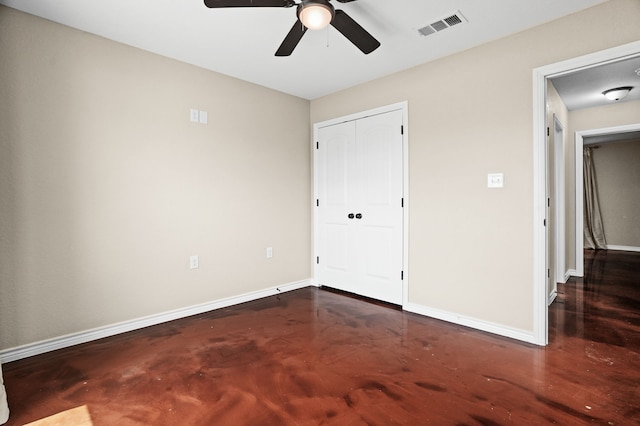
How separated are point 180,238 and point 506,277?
306 cm

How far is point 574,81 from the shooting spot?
3.60 metres

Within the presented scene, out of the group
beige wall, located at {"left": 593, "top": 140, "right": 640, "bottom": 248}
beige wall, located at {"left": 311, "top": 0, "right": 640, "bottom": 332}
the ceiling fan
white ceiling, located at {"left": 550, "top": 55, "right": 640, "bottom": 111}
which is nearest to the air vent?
beige wall, located at {"left": 311, "top": 0, "right": 640, "bottom": 332}

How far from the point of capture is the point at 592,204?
755cm

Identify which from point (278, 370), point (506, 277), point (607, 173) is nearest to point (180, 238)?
point (278, 370)

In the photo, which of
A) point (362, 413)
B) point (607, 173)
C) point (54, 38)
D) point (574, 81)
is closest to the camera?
point (362, 413)

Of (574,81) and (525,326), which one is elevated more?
(574,81)

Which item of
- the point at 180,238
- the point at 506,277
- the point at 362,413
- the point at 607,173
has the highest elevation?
the point at 607,173

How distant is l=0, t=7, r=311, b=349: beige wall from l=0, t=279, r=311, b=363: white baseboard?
0.05 meters

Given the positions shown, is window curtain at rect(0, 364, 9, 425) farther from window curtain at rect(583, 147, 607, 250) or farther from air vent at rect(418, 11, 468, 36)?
window curtain at rect(583, 147, 607, 250)

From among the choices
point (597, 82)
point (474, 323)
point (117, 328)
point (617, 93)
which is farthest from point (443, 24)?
point (117, 328)

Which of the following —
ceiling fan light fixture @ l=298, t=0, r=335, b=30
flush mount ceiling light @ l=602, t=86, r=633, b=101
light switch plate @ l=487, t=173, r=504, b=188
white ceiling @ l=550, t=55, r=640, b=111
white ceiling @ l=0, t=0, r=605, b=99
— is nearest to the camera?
ceiling fan light fixture @ l=298, t=0, r=335, b=30

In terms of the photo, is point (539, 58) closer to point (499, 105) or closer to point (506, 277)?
point (499, 105)

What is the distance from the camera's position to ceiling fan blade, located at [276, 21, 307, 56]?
2094 mm

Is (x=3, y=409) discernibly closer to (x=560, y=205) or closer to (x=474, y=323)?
(x=474, y=323)
